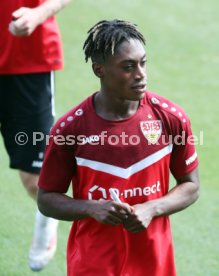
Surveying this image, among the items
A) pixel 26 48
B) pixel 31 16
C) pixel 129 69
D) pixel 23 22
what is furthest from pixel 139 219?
pixel 26 48

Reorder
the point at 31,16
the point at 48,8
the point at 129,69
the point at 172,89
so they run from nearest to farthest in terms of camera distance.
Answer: the point at 129,69 < the point at 31,16 < the point at 48,8 < the point at 172,89

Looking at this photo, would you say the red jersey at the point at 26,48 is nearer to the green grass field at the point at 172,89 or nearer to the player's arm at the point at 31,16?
the player's arm at the point at 31,16

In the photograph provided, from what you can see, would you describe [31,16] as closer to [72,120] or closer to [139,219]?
[72,120]

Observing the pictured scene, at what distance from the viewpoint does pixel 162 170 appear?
436 cm

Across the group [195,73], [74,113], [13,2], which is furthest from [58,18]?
[74,113]

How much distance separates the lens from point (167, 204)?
4277mm

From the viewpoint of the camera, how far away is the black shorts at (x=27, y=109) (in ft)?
19.9

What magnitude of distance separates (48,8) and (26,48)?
1.45 ft

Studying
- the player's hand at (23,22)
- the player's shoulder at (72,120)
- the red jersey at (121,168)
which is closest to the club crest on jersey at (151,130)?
the red jersey at (121,168)

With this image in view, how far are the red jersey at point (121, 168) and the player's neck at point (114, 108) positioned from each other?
3cm

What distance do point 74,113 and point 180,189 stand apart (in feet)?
2.06

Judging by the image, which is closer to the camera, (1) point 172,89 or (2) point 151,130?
(2) point 151,130

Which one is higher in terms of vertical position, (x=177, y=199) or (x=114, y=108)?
(x=114, y=108)

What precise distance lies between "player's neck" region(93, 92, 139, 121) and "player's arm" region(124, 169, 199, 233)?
426 millimetres
